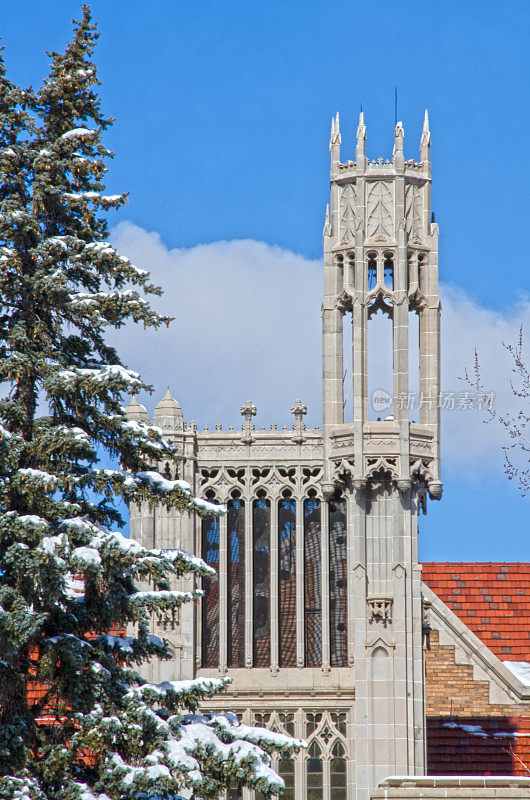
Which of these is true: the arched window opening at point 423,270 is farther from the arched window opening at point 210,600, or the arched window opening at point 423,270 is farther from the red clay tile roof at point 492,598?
the red clay tile roof at point 492,598

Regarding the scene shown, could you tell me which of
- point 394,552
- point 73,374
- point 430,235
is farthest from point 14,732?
point 430,235

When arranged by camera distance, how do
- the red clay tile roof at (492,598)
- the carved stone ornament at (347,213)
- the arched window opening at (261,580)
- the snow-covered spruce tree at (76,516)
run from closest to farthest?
1. the snow-covered spruce tree at (76,516)
2. the arched window opening at (261,580)
3. the carved stone ornament at (347,213)
4. the red clay tile roof at (492,598)

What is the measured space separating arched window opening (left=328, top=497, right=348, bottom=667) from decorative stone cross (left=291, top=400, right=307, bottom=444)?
3.88 feet

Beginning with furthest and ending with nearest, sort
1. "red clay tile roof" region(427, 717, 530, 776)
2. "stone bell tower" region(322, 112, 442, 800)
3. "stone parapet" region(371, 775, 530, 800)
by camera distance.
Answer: "red clay tile roof" region(427, 717, 530, 776)
"stone bell tower" region(322, 112, 442, 800)
"stone parapet" region(371, 775, 530, 800)

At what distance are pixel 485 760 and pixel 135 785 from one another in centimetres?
1271

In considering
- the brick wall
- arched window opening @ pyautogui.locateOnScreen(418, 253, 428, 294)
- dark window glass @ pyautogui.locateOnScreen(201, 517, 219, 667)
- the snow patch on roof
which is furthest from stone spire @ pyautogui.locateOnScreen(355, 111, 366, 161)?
the snow patch on roof

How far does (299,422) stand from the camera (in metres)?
26.9

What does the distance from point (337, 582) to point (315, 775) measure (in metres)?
3.15

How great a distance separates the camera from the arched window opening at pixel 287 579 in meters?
26.7

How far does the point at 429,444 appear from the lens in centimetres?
Result: 2633

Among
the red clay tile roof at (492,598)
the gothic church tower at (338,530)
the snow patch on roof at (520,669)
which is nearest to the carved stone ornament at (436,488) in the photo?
the gothic church tower at (338,530)

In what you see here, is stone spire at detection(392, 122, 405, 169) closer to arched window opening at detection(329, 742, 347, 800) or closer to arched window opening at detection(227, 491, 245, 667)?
arched window opening at detection(227, 491, 245, 667)

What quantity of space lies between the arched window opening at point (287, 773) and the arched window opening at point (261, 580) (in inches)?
65.0

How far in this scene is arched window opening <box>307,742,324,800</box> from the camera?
25719 mm
